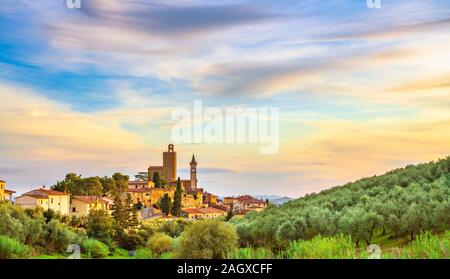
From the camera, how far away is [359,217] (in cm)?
852

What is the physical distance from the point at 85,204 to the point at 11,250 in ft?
15.8

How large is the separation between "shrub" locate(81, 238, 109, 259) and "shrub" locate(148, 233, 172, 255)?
2.13 feet

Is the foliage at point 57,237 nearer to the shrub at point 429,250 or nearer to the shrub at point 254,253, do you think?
the shrub at point 254,253

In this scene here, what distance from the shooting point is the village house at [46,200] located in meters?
10.1

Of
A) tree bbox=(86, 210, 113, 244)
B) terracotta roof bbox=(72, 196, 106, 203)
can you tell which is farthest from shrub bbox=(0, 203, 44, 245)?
terracotta roof bbox=(72, 196, 106, 203)

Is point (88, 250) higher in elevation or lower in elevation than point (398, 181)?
lower

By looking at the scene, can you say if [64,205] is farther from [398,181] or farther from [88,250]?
[398,181]

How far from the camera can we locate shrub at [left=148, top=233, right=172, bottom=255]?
8695mm

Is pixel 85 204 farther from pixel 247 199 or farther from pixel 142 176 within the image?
pixel 247 199

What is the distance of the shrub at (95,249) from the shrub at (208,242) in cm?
176

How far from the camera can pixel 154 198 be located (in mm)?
13180
